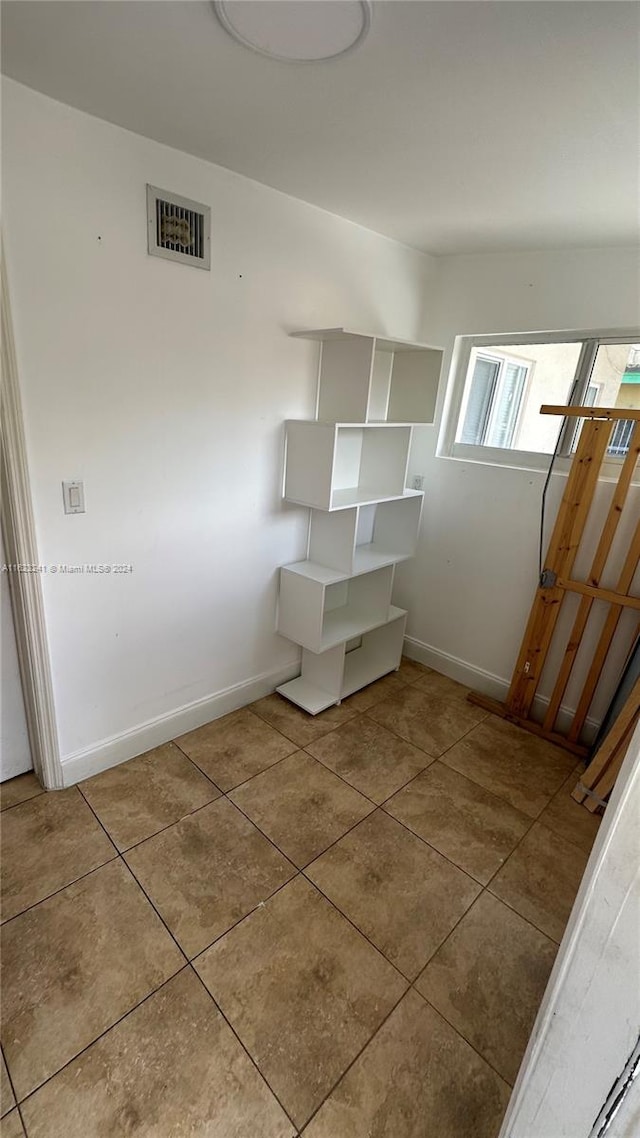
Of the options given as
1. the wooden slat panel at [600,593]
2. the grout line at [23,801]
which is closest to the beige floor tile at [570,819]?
the wooden slat panel at [600,593]

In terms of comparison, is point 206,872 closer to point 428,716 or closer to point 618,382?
point 428,716

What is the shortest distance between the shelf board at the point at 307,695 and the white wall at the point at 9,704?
1.27m

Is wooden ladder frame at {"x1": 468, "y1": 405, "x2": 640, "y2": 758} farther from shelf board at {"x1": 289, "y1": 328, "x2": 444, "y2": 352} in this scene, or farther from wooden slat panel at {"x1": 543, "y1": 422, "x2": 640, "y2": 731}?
shelf board at {"x1": 289, "y1": 328, "x2": 444, "y2": 352}

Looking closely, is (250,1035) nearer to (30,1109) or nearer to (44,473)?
(30,1109)

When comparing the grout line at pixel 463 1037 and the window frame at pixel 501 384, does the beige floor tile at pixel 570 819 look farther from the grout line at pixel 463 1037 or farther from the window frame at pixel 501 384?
the window frame at pixel 501 384

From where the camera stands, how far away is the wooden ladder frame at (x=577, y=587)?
2223 millimetres

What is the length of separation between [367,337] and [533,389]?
1.08 metres

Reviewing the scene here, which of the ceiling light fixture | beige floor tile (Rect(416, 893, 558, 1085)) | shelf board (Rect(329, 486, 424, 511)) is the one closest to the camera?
the ceiling light fixture

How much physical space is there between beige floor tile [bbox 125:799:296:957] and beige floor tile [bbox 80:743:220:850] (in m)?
0.06

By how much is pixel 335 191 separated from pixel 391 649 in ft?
7.88

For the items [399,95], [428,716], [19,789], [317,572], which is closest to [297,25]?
[399,95]

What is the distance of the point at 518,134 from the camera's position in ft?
4.56

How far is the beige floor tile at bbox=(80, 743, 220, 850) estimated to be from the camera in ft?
6.20

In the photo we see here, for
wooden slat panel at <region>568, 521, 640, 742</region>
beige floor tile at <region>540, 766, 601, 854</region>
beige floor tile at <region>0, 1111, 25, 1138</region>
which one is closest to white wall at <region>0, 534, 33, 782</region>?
beige floor tile at <region>0, 1111, 25, 1138</region>
